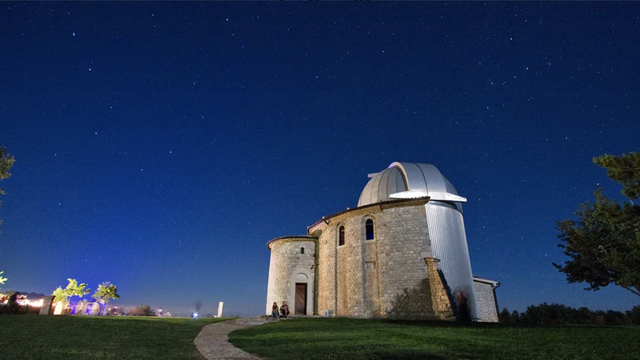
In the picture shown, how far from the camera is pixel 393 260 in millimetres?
21047

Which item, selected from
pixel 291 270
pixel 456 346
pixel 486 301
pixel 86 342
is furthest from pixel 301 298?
pixel 456 346

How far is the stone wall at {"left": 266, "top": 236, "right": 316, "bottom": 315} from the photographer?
26.2 m

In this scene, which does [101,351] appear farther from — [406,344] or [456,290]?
[456,290]

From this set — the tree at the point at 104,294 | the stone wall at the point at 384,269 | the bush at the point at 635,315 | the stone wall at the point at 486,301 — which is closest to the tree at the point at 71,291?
the tree at the point at 104,294

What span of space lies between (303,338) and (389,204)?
42.2 ft

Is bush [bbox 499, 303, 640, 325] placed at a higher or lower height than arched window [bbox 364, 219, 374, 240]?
lower

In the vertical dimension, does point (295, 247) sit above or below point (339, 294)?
above

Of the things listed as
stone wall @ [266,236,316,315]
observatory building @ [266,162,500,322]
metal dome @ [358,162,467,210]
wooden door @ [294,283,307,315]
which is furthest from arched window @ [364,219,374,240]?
wooden door @ [294,283,307,315]

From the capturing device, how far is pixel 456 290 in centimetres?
2077

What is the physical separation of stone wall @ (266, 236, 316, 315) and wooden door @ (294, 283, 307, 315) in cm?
39

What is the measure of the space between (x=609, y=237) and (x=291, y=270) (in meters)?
20.8

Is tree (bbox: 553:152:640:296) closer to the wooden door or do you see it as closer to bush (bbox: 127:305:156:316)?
the wooden door

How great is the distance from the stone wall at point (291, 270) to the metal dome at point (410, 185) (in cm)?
631

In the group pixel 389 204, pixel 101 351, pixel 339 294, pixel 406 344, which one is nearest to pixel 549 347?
pixel 406 344
